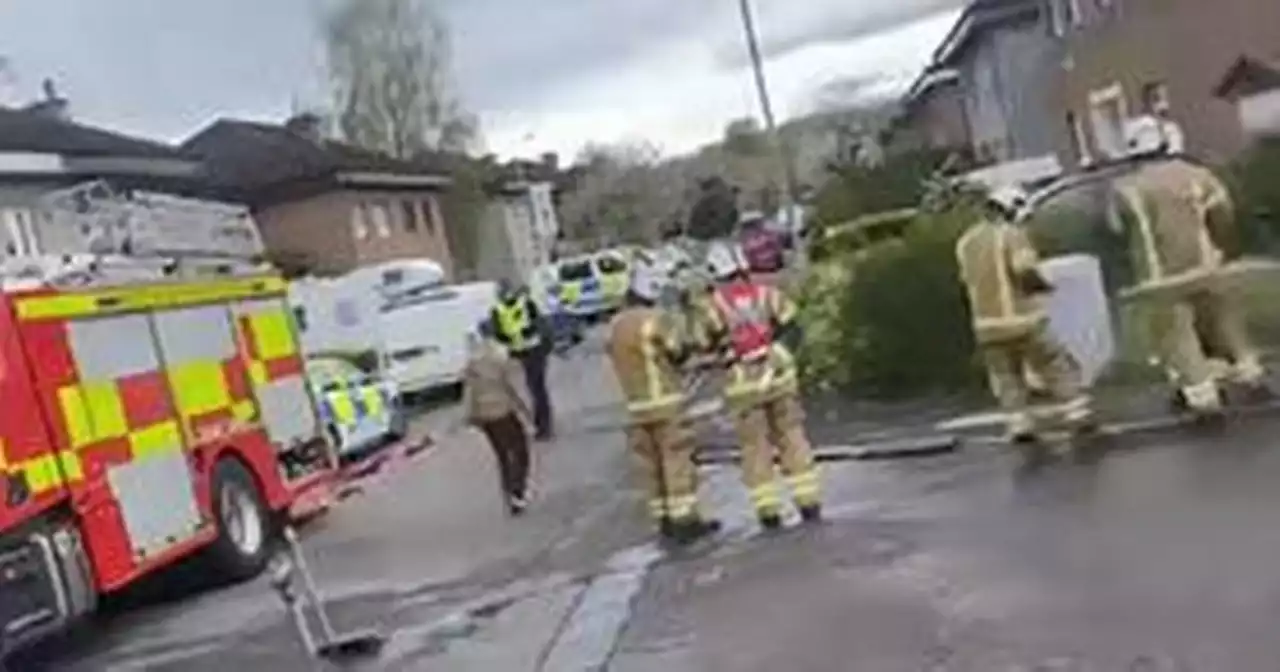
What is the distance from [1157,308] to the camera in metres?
14.7

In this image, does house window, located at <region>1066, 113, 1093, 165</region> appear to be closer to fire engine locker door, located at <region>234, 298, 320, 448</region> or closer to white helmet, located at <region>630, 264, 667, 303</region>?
fire engine locker door, located at <region>234, 298, 320, 448</region>

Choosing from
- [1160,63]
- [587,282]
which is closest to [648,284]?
[1160,63]

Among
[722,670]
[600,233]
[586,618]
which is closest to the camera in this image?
[722,670]

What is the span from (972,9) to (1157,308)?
4351cm

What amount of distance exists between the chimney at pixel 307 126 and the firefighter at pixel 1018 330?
211 feet

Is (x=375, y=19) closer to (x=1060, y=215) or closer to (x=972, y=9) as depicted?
(x=972, y=9)

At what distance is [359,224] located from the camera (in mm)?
68250

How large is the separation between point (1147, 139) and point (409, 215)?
5864 cm

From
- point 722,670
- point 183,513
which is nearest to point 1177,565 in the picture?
point 722,670

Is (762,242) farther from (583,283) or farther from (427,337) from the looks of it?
(427,337)

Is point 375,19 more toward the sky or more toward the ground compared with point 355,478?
more toward the sky

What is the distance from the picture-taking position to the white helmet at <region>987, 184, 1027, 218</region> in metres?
15.1

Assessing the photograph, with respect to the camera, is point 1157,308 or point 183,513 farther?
point 183,513

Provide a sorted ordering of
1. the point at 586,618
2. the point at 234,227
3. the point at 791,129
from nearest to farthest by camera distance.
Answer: the point at 586,618, the point at 234,227, the point at 791,129
